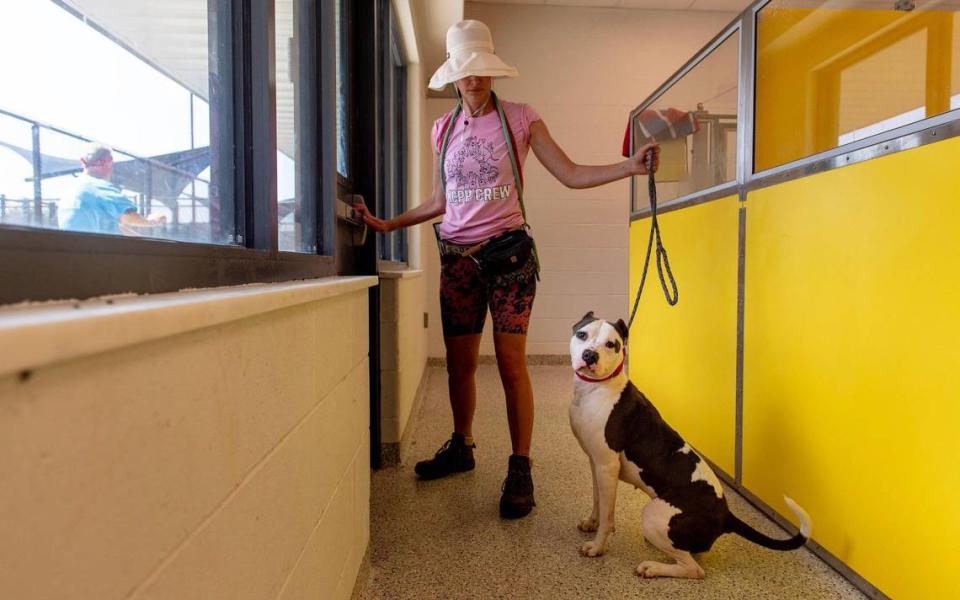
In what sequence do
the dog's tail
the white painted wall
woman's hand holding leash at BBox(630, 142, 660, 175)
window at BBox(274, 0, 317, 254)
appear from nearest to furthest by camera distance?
window at BBox(274, 0, 317, 254) < the dog's tail < woman's hand holding leash at BBox(630, 142, 660, 175) < the white painted wall

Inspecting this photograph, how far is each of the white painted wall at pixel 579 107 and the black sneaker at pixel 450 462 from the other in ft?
7.99

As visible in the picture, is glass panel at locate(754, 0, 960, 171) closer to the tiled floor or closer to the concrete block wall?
the tiled floor

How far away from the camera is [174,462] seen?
1.60 ft

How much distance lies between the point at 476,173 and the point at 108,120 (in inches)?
52.7

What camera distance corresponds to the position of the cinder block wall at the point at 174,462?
33 cm

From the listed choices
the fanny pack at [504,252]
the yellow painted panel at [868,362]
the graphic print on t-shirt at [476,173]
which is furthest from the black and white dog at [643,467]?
the graphic print on t-shirt at [476,173]

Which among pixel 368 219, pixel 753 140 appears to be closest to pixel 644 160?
pixel 753 140

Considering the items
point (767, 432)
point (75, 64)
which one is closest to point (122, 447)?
point (75, 64)

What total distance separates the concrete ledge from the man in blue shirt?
4.1 inches

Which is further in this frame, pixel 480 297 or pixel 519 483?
pixel 480 297

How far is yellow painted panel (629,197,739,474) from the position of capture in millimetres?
2072

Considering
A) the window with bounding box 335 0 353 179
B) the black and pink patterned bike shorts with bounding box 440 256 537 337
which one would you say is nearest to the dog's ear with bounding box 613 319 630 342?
the black and pink patterned bike shorts with bounding box 440 256 537 337

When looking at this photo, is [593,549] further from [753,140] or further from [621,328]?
[753,140]

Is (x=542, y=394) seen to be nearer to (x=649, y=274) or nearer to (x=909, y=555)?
(x=649, y=274)
